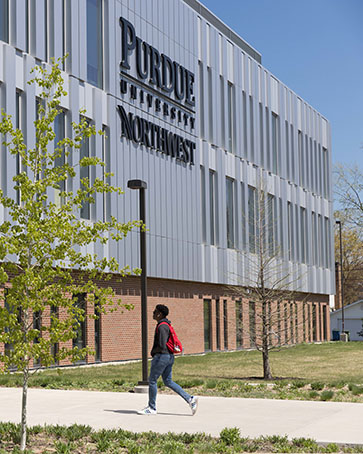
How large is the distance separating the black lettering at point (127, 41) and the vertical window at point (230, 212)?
1181 centimetres

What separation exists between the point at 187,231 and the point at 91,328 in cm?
910

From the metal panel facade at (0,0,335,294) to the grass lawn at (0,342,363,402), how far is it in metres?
5.51

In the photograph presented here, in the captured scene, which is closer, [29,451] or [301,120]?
[29,451]

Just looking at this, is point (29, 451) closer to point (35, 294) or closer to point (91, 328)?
point (35, 294)

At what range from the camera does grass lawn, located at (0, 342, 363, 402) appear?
60.3 ft

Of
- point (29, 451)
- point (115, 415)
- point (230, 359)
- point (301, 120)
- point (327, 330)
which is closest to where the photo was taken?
point (29, 451)

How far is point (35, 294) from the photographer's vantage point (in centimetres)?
1066

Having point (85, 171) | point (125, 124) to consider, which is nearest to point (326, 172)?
point (125, 124)

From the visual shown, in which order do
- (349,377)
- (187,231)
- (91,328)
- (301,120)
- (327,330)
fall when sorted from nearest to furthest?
1. (349,377)
2. (91,328)
3. (187,231)
4. (301,120)
5. (327,330)

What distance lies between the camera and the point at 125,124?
110 feet

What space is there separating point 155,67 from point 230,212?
10.6m

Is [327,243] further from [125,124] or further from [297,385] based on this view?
[297,385]

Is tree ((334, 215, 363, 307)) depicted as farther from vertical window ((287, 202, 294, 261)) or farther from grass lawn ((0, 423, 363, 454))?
grass lawn ((0, 423, 363, 454))

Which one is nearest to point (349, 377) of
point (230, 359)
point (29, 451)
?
point (230, 359)
